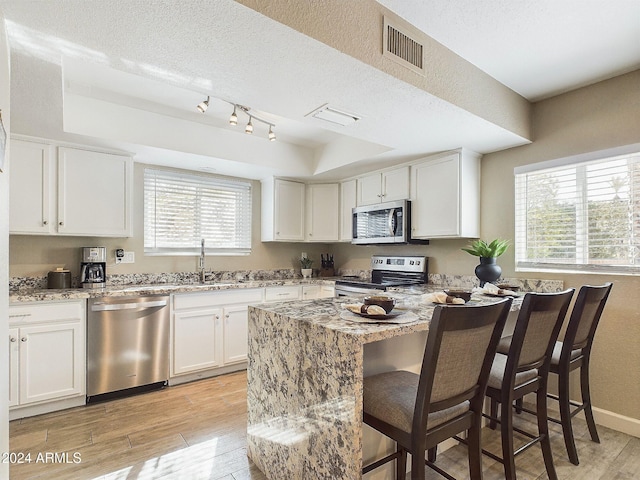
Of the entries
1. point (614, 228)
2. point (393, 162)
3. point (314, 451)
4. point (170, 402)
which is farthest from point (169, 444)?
point (614, 228)

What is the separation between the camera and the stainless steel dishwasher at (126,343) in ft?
9.35

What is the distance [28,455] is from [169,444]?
32.2 inches

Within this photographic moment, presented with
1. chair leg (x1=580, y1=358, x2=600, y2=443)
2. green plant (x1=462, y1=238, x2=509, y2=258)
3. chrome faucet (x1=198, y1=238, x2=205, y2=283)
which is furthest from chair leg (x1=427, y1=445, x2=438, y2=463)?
chrome faucet (x1=198, y1=238, x2=205, y2=283)

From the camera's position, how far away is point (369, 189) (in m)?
4.09

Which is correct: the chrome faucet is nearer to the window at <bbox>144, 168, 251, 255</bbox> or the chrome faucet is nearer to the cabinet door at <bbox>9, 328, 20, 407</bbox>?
the window at <bbox>144, 168, 251, 255</bbox>

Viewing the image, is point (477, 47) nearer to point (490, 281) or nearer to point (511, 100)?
point (511, 100)

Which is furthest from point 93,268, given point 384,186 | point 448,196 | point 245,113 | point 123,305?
point 448,196

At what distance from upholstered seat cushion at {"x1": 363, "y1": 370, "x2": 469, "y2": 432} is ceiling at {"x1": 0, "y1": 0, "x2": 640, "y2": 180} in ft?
5.08

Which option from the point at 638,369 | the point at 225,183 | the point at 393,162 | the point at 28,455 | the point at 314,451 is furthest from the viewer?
the point at 225,183

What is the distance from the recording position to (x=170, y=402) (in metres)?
2.89

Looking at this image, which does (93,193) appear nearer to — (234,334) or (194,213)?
(194,213)

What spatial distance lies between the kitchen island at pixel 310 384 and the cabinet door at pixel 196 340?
4.98 ft

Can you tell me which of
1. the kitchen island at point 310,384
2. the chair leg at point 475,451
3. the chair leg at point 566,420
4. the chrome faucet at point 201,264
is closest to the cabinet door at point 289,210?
the chrome faucet at point 201,264

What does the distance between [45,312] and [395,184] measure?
331 centimetres
